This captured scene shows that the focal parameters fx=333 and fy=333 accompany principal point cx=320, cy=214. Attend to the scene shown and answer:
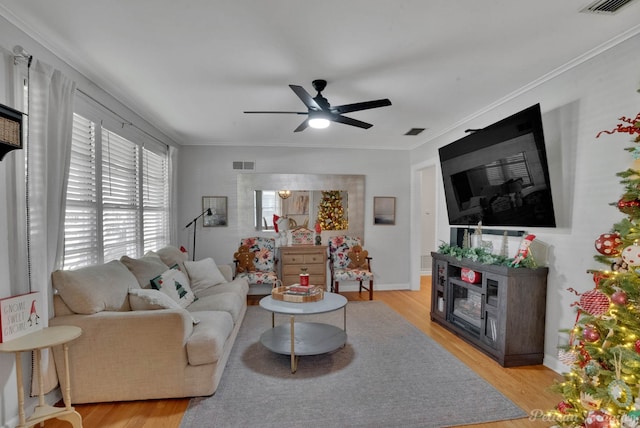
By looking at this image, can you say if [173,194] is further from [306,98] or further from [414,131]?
[414,131]

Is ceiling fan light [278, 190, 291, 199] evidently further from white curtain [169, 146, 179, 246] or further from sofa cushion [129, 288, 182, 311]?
sofa cushion [129, 288, 182, 311]

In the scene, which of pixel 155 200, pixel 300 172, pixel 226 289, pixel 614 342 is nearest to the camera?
pixel 614 342

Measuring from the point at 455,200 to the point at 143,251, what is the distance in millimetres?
3782

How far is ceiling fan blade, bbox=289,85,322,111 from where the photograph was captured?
2505mm

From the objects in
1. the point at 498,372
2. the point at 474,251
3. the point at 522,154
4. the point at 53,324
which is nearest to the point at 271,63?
the point at 522,154

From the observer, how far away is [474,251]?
350cm

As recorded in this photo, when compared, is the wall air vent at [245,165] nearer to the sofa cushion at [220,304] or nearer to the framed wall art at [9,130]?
the sofa cushion at [220,304]

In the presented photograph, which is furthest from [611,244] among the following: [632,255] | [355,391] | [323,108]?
[323,108]

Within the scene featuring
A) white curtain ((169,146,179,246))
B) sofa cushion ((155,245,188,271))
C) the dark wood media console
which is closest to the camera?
the dark wood media console

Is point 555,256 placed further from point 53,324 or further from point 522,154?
point 53,324

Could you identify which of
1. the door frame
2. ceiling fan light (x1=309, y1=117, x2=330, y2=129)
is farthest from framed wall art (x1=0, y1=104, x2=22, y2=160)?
the door frame

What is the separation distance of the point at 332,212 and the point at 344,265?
93 centimetres

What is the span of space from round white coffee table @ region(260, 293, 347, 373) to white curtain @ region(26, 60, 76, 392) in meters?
1.58

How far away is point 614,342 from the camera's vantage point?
175 cm
